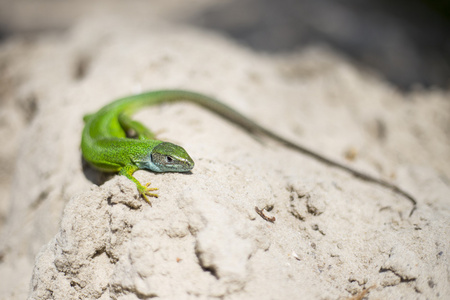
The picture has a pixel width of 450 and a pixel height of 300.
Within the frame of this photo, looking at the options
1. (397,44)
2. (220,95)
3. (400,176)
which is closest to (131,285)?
(220,95)

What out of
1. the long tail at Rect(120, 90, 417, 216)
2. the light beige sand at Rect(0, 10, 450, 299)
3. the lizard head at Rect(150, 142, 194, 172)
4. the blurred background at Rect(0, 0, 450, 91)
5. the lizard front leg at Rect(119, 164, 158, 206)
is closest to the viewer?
the light beige sand at Rect(0, 10, 450, 299)

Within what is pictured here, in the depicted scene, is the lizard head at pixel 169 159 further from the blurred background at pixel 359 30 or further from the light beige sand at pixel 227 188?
the blurred background at pixel 359 30

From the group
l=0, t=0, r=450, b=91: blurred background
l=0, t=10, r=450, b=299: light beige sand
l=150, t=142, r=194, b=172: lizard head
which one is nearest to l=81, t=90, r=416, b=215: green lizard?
l=150, t=142, r=194, b=172: lizard head

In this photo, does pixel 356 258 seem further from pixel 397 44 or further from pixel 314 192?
pixel 397 44

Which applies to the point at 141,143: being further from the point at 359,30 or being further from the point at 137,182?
the point at 359,30

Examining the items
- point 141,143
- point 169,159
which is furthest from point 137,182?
point 141,143

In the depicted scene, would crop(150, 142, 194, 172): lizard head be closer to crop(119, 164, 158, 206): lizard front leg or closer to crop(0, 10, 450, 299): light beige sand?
crop(0, 10, 450, 299): light beige sand

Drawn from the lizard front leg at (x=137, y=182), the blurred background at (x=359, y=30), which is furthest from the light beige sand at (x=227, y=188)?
the blurred background at (x=359, y=30)
